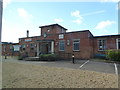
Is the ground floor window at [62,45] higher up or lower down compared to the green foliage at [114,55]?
higher up

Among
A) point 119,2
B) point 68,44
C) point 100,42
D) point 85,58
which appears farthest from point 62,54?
point 119,2

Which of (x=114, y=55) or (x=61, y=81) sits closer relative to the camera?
(x=61, y=81)

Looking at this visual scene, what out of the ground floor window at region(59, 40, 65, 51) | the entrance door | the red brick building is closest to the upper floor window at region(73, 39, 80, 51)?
the red brick building

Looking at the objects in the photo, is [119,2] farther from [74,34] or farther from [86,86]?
[74,34]

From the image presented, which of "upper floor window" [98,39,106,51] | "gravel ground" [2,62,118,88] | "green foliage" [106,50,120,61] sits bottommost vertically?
"gravel ground" [2,62,118,88]

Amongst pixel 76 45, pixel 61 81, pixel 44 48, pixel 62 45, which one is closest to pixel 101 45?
pixel 76 45

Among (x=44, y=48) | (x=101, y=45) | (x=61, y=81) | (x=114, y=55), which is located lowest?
(x=61, y=81)

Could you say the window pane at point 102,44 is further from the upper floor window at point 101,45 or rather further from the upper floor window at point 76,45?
the upper floor window at point 76,45

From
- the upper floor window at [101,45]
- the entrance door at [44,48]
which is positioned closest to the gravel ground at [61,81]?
the upper floor window at [101,45]

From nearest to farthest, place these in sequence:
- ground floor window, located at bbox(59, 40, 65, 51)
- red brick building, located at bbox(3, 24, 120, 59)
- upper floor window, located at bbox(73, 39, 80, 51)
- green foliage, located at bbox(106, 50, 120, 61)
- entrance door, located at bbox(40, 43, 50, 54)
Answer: green foliage, located at bbox(106, 50, 120, 61) → red brick building, located at bbox(3, 24, 120, 59) → upper floor window, located at bbox(73, 39, 80, 51) → ground floor window, located at bbox(59, 40, 65, 51) → entrance door, located at bbox(40, 43, 50, 54)

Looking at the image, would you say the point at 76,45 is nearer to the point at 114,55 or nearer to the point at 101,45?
the point at 101,45

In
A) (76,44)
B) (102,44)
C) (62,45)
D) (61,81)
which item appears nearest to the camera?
(61,81)

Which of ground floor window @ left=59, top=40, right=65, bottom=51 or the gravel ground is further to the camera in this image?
ground floor window @ left=59, top=40, right=65, bottom=51

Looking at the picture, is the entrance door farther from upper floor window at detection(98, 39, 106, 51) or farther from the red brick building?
upper floor window at detection(98, 39, 106, 51)
